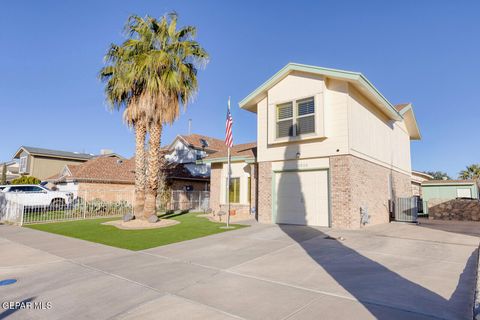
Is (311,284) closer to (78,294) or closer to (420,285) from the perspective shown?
(420,285)

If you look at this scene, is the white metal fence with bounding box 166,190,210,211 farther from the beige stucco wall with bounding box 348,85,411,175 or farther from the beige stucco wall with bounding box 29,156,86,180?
the beige stucco wall with bounding box 29,156,86,180

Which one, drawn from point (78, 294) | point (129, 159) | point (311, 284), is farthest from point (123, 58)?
point (129, 159)

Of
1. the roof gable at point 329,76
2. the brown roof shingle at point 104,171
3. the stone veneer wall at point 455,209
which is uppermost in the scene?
the roof gable at point 329,76

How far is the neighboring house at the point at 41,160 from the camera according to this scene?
34.9 meters

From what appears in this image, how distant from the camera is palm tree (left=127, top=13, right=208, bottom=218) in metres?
14.6

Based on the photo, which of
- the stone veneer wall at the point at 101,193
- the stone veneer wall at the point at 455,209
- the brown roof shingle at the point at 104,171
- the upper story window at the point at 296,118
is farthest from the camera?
the brown roof shingle at the point at 104,171

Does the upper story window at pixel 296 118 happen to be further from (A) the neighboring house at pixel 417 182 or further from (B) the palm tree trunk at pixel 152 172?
(A) the neighboring house at pixel 417 182

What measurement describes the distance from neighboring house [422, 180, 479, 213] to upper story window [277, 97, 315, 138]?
20.9m

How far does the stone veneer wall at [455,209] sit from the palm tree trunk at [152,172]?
18.2 metres

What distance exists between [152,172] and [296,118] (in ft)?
25.1

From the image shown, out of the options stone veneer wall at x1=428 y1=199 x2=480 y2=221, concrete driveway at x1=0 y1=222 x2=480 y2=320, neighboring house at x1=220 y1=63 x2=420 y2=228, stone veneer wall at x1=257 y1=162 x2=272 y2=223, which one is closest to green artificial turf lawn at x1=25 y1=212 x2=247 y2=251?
concrete driveway at x1=0 y1=222 x2=480 y2=320

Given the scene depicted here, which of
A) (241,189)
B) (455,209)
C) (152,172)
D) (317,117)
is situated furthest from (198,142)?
(455,209)

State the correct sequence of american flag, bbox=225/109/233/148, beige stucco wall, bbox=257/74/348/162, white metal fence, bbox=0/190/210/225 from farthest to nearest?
white metal fence, bbox=0/190/210/225 → american flag, bbox=225/109/233/148 → beige stucco wall, bbox=257/74/348/162

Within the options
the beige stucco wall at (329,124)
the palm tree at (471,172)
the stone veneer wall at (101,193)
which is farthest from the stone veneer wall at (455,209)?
the palm tree at (471,172)
